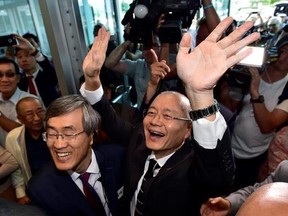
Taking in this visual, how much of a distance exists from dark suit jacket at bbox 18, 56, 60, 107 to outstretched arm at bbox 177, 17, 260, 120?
171 cm

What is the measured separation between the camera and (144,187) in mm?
1078

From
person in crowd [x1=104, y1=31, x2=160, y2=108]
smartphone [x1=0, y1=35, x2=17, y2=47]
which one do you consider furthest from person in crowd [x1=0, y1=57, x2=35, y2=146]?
person in crowd [x1=104, y1=31, x2=160, y2=108]

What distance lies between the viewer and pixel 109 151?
1.38m

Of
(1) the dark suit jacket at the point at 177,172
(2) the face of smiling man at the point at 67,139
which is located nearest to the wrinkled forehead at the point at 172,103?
(1) the dark suit jacket at the point at 177,172

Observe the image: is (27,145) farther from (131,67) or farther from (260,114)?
(260,114)

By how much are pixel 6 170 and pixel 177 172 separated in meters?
1.11

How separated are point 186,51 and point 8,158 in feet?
4.38

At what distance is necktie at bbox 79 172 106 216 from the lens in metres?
1.18

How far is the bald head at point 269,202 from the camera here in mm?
589

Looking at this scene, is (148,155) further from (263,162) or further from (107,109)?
(263,162)

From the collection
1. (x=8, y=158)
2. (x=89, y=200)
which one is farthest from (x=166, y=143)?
(x=8, y=158)

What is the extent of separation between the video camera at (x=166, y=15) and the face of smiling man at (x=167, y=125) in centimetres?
38

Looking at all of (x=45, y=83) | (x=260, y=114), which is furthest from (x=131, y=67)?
(x=260, y=114)

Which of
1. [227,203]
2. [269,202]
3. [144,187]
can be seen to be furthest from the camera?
[144,187]
